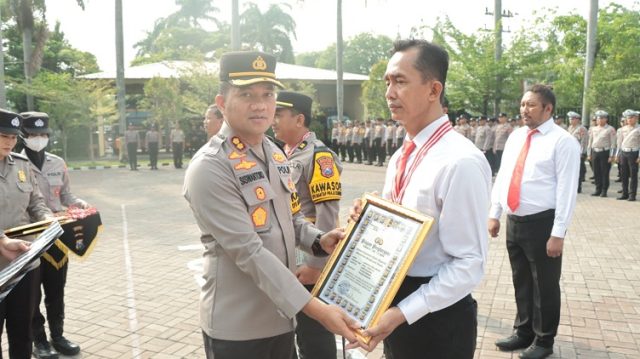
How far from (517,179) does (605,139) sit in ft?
34.2

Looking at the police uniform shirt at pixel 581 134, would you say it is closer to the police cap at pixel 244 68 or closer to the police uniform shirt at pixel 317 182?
the police uniform shirt at pixel 317 182

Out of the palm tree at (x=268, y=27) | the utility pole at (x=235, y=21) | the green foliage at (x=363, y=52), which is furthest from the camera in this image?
the green foliage at (x=363, y=52)

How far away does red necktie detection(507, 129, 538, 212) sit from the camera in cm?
392

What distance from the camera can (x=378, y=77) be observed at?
97.2 ft

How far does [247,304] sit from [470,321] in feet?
3.24

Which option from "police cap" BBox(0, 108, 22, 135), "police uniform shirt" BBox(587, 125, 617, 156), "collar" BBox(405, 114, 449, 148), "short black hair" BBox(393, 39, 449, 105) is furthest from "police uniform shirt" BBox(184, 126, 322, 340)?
"police uniform shirt" BBox(587, 125, 617, 156)

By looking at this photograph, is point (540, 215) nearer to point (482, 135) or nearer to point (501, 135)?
point (501, 135)

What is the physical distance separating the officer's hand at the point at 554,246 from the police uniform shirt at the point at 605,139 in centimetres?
1056

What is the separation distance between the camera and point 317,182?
3268 millimetres

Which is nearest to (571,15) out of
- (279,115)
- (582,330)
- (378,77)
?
(378,77)

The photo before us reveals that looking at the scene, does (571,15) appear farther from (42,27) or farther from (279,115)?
(42,27)

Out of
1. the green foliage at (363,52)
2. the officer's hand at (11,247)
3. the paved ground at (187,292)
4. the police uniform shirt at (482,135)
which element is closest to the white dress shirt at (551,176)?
the paved ground at (187,292)

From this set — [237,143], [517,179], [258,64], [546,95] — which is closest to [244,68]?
[258,64]

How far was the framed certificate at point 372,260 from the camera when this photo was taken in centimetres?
197
